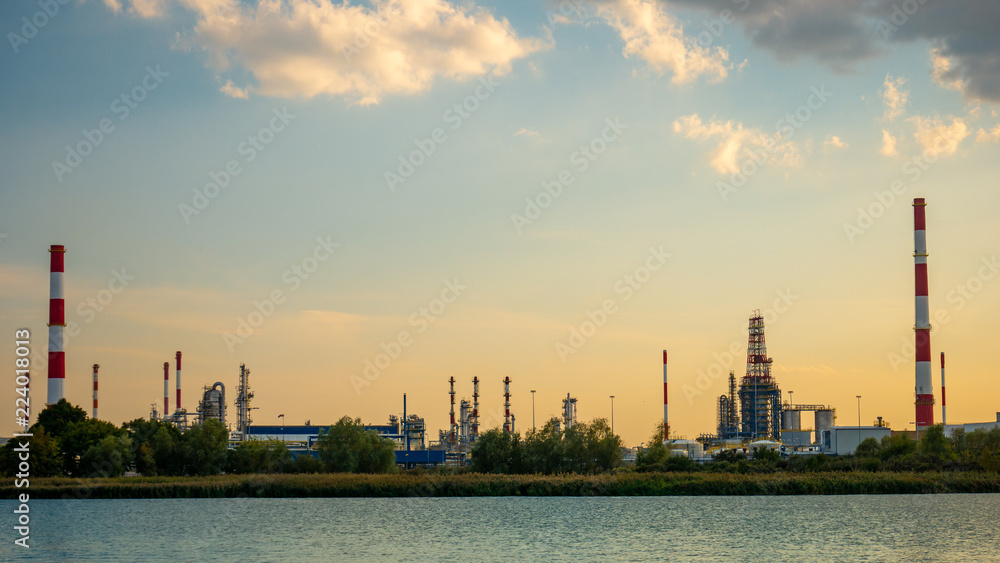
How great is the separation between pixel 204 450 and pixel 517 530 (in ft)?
128

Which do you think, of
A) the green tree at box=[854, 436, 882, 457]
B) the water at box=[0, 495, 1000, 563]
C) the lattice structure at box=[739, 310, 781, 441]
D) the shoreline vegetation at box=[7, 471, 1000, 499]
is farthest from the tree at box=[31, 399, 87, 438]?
the lattice structure at box=[739, 310, 781, 441]

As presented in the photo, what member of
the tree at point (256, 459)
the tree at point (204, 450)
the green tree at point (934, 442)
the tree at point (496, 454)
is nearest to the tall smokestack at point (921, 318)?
the green tree at point (934, 442)

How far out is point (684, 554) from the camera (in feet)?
127

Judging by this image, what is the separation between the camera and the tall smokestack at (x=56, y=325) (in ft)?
246

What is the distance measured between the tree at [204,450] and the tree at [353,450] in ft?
26.0

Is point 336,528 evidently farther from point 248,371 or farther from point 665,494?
point 248,371

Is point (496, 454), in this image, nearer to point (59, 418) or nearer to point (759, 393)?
point (59, 418)

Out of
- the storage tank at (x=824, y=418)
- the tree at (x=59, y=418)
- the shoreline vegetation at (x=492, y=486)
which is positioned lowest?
the shoreline vegetation at (x=492, y=486)

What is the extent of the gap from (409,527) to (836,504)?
28218 millimetres

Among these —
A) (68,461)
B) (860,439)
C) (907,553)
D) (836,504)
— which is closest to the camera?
(907,553)

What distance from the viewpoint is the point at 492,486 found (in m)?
66.9

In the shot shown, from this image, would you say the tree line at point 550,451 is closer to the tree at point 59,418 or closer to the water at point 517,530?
the water at point 517,530

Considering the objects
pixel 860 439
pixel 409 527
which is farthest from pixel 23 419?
pixel 860 439

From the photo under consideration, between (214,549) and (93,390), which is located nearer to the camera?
(214,549)
